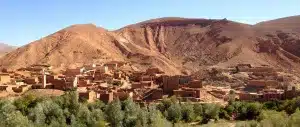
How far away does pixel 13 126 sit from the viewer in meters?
19.6

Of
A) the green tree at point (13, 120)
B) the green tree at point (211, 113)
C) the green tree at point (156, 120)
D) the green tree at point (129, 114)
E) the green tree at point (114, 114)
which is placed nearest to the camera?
the green tree at point (156, 120)

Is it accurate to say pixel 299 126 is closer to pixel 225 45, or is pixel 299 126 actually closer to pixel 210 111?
pixel 210 111

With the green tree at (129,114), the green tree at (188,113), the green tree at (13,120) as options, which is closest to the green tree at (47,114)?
the green tree at (13,120)

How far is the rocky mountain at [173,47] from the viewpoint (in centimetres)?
5162

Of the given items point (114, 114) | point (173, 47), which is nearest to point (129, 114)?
point (114, 114)

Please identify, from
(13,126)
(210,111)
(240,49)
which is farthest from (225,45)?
(13,126)

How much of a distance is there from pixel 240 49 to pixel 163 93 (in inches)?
1215

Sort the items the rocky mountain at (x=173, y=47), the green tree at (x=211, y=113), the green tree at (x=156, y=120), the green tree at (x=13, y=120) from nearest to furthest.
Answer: the green tree at (x=156, y=120) → the green tree at (x=13, y=120) → the green tree at (x=211, y=113) → the rocky mountain at (x=173, y=47)

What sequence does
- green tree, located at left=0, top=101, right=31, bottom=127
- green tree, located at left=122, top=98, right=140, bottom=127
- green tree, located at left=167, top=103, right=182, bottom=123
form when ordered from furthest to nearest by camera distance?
green tree, located at left=167, top=103, right=182, bottom=123
green tree, located at left=122, top=98, right=140, bottom=127
green tree, located at left=0, top=101, right=31, bottom=127

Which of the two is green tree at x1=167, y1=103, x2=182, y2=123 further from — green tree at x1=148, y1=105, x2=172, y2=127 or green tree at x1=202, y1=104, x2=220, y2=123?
green tree at x1=202, y1=104, x2=220, y2=123

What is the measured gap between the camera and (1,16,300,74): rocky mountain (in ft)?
169

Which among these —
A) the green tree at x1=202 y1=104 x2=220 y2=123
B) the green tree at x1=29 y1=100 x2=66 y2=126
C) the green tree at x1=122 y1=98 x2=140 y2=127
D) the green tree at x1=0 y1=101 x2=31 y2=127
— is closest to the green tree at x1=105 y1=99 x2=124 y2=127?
the green tree at x1=122 y1=98 x2=140 y2=127

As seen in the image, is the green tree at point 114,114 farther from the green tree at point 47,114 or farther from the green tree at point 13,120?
the green tree at point 13,120

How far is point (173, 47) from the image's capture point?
66688mm
